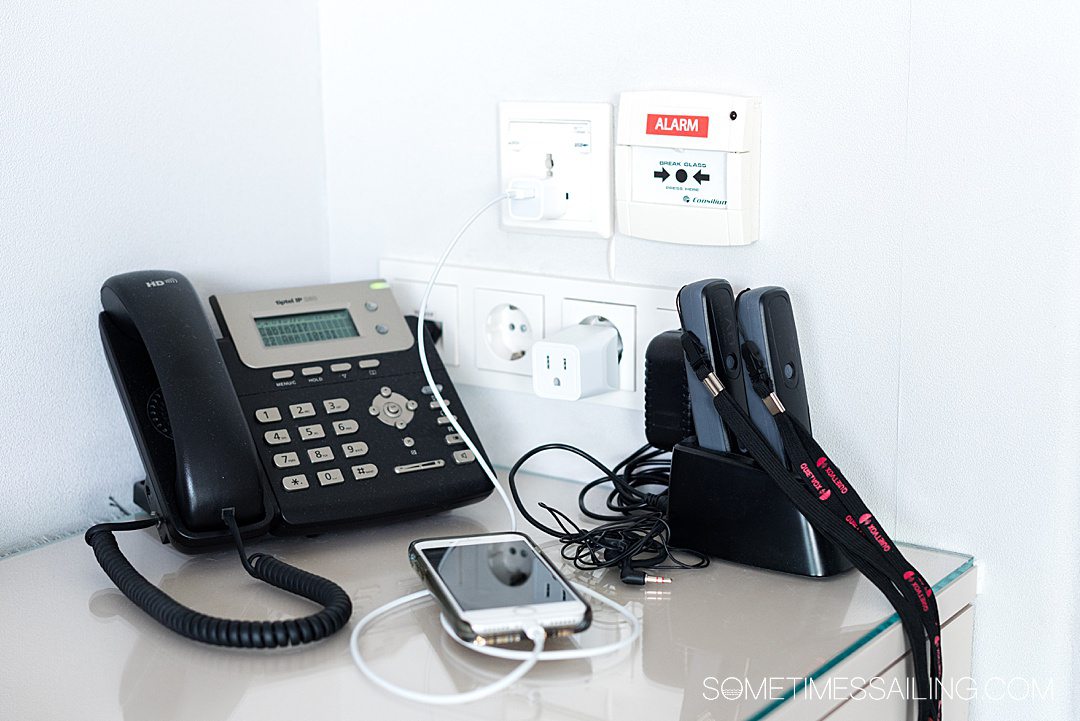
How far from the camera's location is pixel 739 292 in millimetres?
896

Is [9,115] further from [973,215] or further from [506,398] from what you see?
[973,215]

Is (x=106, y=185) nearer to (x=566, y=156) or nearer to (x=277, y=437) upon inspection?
(x=277, y=437)

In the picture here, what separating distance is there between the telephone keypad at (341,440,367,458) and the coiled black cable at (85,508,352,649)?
114 mm

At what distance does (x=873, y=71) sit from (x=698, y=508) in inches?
13.7

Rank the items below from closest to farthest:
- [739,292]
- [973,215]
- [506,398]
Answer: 1. [973,215]
2. [739,292]
3. [506,398]

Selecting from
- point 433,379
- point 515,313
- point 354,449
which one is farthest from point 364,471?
point 515,313

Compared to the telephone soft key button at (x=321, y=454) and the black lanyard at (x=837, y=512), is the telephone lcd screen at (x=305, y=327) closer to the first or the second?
the telephone soft key button at (x=321, y=454)

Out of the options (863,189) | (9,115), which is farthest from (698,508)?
(9,115)

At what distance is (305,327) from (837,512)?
0.50 meters

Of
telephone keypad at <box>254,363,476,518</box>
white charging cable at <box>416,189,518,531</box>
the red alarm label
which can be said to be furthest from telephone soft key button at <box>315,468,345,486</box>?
the red alarm label

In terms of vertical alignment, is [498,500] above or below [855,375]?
below

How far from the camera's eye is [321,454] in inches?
35.0

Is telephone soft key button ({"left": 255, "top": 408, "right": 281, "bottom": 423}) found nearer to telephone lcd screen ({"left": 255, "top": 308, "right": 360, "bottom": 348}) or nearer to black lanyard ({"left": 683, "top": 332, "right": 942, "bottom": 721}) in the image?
telephone lcd screen ({"left": 255, "top": 308, "right": 360, "bottom": 348})

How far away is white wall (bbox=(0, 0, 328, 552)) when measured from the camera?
0.88 m
